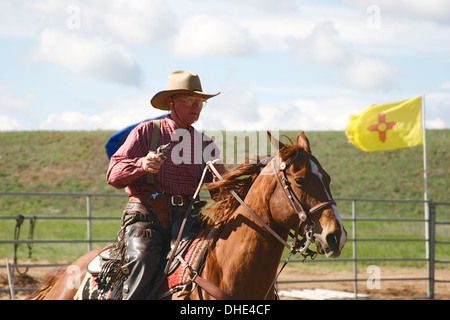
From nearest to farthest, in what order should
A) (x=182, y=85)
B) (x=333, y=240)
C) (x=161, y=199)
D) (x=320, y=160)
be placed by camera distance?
Result: 1. (x=333, y=240)
2. (x=161, y=199)
3. (x=182, y=85)
4. (x=320, y=160)

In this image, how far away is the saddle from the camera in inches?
155

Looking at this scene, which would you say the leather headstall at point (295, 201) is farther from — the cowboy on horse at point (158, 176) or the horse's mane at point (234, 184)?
the cowboy on horse at point (158, 176)

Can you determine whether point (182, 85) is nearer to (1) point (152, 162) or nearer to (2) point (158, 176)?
(2) point (158, 176)

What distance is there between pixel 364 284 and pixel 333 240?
35.2ft

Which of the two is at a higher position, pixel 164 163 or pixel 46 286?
pixel 164 163

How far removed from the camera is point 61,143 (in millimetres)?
38312

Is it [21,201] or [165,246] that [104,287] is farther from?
[21,201]

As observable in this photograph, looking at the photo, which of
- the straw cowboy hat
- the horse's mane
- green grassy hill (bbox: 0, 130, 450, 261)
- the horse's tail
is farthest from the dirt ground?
the horse's mane

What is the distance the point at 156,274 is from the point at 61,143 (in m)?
35.9

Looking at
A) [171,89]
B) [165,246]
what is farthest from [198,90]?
[165,246]

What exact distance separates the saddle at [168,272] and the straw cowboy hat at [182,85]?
1084 millimetres

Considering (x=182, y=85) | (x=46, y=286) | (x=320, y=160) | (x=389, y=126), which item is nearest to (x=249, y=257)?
(x=182, y=85)

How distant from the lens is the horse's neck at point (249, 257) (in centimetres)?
381

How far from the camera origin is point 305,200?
12.1 feet
